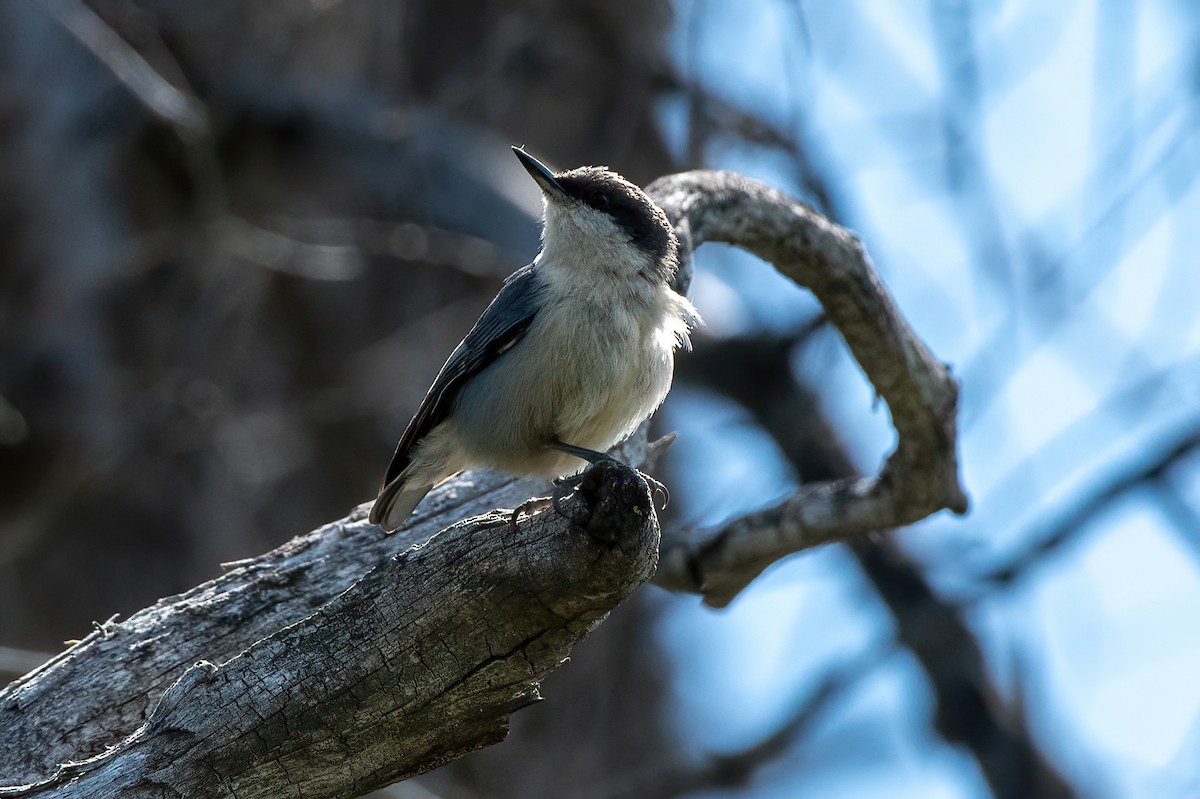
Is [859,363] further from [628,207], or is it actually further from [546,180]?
[546,180]

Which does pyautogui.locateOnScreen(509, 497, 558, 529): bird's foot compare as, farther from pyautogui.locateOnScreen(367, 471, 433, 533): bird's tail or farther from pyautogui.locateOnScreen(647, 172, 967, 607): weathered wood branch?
pyautogui.locateOnScreen(647, 172, 967, 607): weathered wood branch

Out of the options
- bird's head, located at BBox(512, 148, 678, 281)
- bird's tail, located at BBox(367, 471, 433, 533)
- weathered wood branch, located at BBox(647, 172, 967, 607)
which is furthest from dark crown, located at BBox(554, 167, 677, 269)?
bird's tail, located at BBox(367, 471, 433, 533)

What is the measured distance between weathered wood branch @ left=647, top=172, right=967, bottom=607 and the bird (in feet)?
1.53

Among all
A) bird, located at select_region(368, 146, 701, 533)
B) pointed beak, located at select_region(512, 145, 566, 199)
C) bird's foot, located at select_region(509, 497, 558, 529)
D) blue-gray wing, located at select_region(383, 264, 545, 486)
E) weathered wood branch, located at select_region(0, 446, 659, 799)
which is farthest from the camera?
pointed beak, located at select_region(512, 145, 566, 199)

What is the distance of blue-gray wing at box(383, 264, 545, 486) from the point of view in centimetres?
407

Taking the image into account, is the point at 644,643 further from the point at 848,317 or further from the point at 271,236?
the point at 848,317

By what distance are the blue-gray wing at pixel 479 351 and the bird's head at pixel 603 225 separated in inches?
7.3

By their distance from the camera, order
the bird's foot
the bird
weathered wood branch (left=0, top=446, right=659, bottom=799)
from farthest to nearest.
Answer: the bird
the bird's foot
weathered wood branch (left=0, top=446, right=659, bottom=799)

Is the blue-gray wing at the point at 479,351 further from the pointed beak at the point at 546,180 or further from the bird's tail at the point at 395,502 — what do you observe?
the pointed beak at the point at 546,180

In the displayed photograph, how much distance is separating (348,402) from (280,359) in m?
1.39

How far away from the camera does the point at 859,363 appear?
4.91 m

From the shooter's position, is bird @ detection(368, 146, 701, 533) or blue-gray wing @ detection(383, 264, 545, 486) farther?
blue-gray wing @ detection(383, 264, 545, 486)

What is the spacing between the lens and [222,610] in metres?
3.90

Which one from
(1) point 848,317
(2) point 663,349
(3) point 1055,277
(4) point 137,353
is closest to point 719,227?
(1) point 848,317
